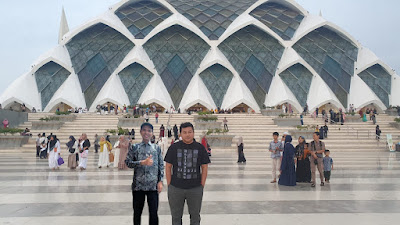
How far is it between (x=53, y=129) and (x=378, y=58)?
38.1 meters

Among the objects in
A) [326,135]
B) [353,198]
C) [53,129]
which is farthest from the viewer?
[53,129]

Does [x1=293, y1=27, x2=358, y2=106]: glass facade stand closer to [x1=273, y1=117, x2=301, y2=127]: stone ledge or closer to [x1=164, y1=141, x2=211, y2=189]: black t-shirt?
[x1=273, y1=117, x2=301, y2=127]: stone ledge

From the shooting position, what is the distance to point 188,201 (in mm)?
3873

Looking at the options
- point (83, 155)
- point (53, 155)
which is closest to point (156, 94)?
point (53, 155)

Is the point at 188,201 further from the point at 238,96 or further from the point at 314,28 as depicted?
the point at 314,28

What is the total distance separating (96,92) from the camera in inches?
1571

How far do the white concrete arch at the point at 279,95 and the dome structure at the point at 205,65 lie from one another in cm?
12

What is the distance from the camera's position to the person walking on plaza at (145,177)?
13.4 ft

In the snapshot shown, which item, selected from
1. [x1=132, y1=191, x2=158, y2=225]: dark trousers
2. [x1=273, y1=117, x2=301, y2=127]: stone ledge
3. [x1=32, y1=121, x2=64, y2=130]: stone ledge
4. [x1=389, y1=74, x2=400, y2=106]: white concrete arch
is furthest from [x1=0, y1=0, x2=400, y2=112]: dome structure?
[x1=132, y1=191, x2=158, y2=225]: dark trousers

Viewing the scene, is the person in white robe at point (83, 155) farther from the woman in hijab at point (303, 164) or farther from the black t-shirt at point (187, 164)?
the black t-shirt at point (187, 164)

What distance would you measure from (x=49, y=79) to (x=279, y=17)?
3061 cm

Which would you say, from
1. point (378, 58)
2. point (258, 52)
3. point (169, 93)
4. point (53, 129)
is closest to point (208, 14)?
point (258, 52)

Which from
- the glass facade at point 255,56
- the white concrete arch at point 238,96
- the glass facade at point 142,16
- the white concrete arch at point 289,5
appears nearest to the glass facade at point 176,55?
the glass facade at point 142,16

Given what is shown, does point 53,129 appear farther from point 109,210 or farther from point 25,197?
point 109,210
